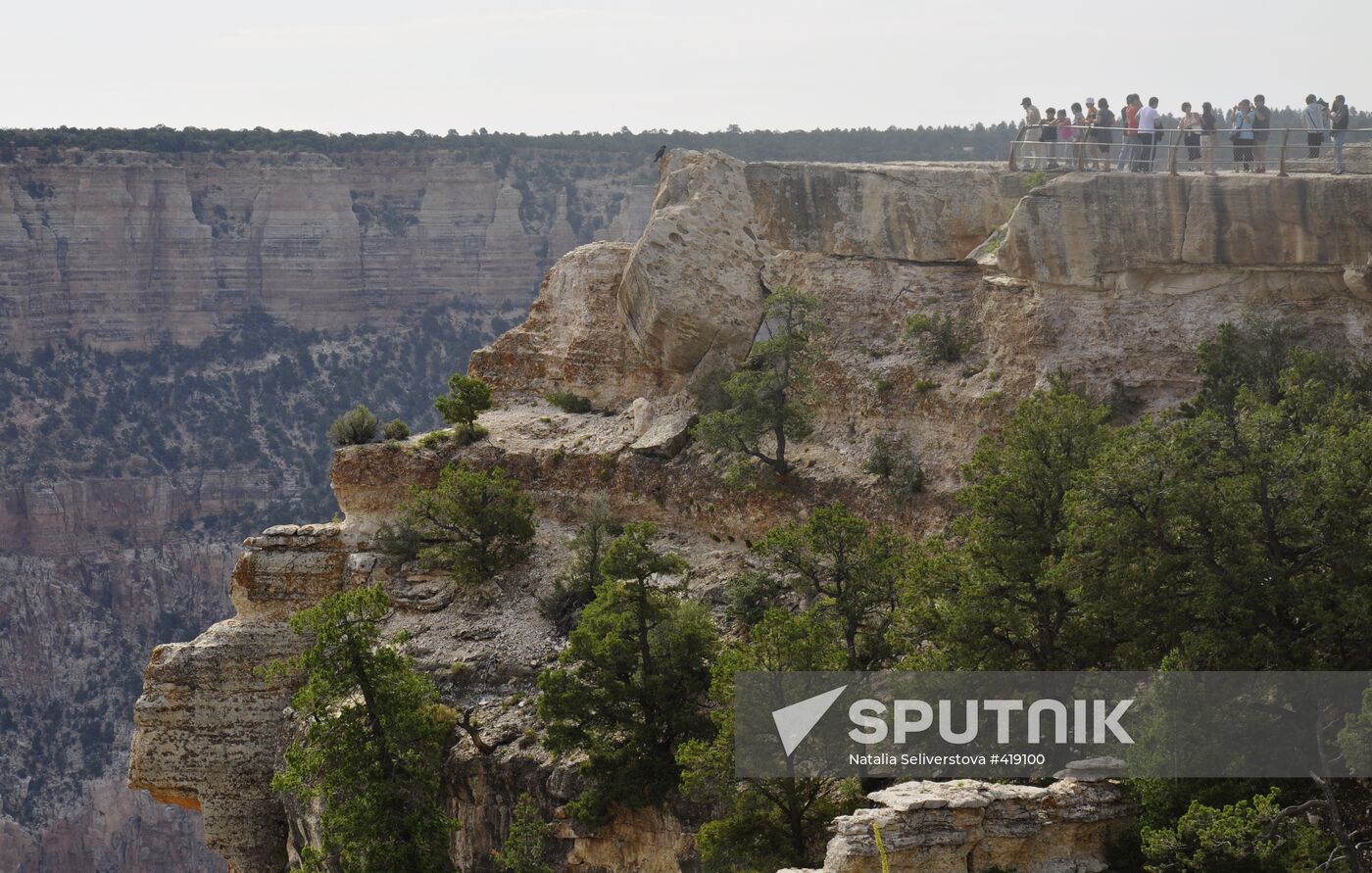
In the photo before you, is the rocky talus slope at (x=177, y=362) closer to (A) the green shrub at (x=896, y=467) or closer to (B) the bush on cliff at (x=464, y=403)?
(B) the bush on cliff at (x=464, y=403)

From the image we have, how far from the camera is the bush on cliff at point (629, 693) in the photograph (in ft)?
113

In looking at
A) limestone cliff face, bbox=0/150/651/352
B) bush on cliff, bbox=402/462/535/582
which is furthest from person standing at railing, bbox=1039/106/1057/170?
limestone cliff face, bbox=0/150/651/352

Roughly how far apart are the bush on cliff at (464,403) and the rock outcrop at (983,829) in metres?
21.3

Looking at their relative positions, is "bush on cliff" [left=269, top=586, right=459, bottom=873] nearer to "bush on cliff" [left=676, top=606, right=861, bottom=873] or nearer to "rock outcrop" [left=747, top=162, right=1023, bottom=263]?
"bush on cliff" [left=676, top=606, right=861, bottom=873]

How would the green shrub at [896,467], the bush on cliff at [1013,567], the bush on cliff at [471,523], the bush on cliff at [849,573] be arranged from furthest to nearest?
the bush on cliff at [471,523] → the green shrub at [896,467] → the bush on cliff at [849,573] → the bush on cliff at [1013,567]

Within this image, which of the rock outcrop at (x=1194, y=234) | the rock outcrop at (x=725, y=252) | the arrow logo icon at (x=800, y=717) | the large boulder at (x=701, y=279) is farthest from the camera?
the large boulder at (x=701, y=279)

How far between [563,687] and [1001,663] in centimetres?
895

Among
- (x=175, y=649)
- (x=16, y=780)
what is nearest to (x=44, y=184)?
(x=16, y=780)

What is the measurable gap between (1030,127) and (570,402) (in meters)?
12.9

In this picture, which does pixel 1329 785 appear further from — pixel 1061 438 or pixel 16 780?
pixel 16 780

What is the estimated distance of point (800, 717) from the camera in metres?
30.9

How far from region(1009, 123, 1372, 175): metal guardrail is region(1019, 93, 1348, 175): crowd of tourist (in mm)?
18

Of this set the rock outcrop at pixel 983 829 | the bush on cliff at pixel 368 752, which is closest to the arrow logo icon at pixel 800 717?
the rock outcrop at pixel 983 829

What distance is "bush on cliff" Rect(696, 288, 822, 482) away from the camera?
40.6 meters
